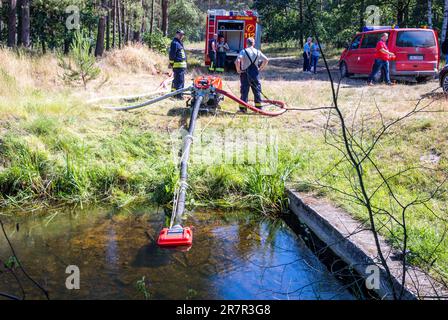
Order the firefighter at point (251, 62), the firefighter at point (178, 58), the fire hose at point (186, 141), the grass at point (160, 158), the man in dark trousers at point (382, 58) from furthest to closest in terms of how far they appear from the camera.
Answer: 1. the man in dark trousers at point (382, 58)
2. the firefighter at point (178, 58)
3. the firefighter at point (251, 62)
4. the grass at point (160, 158)
5. the fire hose at point (186, 141)

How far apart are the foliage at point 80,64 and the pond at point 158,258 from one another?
5568mm

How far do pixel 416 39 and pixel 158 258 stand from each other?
11.4m

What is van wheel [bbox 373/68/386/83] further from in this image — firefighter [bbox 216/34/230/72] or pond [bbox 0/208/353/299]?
pond [bbox 0/208/353/299]

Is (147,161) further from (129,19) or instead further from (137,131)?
(129,19)

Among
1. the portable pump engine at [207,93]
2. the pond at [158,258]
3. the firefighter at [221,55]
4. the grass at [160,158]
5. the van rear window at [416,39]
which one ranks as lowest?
the pond at [158,258]

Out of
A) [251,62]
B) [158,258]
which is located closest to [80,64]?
[251,62]

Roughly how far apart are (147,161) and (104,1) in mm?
14908

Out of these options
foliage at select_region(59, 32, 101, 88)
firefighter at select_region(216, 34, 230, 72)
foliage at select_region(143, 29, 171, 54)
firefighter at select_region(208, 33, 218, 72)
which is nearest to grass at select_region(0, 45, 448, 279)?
foliage at select_region(59, 32, 101, 88)

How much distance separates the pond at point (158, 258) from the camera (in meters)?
4.57

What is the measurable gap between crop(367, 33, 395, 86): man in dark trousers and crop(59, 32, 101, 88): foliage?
24.5ft

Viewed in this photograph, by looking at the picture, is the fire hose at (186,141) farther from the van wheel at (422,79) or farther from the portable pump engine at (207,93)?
the van wheel at (422,79)

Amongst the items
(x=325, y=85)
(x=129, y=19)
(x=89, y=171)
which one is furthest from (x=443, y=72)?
(x=129, y=19)

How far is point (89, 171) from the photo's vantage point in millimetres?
7453

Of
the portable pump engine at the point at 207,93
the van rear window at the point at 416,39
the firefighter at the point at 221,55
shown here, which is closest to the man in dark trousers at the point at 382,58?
the van rear window at the point at 416,39
